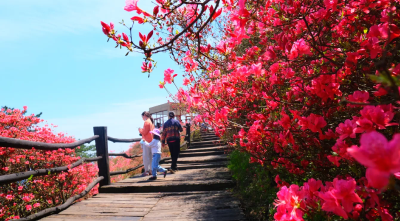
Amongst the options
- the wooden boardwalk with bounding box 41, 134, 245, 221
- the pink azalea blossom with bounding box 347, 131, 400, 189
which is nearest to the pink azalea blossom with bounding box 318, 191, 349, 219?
the pink azalea blossom with bounding box 347, 131, 400, 189

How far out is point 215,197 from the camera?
4.01m

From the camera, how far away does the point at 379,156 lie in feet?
1.73

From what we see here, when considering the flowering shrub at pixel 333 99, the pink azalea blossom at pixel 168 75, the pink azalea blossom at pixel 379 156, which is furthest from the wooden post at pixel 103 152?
the pink azalea blossom at pixel 379 156

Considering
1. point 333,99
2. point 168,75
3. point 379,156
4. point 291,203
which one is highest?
point 168,75

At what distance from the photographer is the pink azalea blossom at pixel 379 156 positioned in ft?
1.70

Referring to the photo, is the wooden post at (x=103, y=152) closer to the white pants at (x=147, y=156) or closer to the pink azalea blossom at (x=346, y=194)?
the white pants at (x=147, y=156)

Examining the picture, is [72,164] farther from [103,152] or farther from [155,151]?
[155,151]

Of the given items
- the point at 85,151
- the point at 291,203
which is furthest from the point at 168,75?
the point at 85,151

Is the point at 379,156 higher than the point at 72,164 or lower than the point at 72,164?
higher

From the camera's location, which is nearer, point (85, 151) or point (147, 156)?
point (147, 156)

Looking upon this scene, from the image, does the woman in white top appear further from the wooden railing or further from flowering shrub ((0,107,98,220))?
flowering shrub ((0,107,98,220))

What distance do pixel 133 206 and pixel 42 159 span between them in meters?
2.07

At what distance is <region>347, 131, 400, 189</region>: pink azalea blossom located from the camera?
52 cm

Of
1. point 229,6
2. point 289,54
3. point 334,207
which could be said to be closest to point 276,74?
point 289,54
